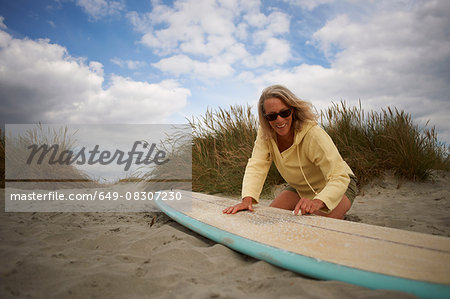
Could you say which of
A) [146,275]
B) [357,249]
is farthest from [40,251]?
[357,249]

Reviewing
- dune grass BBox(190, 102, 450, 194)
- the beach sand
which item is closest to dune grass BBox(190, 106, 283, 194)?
dune grass BBox(190, 102, 450, 194)

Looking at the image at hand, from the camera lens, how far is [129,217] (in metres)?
3.47

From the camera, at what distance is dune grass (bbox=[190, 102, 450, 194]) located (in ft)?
14.6

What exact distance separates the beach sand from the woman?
68 cm

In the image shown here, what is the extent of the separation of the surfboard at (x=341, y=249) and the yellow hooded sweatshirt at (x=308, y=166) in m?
0.25

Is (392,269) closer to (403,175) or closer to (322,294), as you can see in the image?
(322,294)

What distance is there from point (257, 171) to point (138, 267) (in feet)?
4.41

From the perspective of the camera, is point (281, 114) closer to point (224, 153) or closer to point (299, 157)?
point (299, 157)

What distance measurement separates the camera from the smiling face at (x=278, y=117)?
7.17 feet

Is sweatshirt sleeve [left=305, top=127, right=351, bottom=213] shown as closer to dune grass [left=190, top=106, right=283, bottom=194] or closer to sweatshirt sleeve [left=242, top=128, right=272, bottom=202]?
sweatshirt sleeve [left=242, top=128, right=272, bottom=202]

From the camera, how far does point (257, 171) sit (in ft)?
8.20

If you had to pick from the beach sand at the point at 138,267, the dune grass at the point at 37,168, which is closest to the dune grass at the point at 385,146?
the beach sand at the point at 138,267

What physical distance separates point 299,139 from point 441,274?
1283mm

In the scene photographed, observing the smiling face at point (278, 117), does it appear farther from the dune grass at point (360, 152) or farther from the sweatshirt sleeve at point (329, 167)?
the dune grass at point (360, 152)
